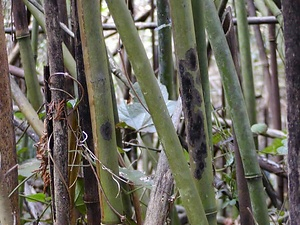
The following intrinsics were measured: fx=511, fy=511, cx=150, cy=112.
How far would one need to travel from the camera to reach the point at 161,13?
819 millimetres

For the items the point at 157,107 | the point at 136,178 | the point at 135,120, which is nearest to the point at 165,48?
the point at 135,120

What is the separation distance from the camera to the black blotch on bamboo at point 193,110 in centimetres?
53

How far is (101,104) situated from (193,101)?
0.10 metres

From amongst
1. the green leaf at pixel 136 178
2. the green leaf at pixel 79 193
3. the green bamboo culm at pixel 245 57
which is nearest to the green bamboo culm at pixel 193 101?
the green leaf at pixel 136 178

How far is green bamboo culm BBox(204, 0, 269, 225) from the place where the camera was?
0.63 m

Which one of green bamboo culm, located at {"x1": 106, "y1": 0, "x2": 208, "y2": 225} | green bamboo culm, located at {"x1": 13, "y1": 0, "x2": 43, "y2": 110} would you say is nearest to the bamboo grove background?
green bamboo culm, located at {"x1": 106, "y1": 0, "x2": 208, "y2": 225}

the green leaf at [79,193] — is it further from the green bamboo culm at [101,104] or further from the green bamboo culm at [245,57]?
the green bamboo culm at [245,57]

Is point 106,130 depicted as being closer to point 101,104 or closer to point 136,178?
point 101,104

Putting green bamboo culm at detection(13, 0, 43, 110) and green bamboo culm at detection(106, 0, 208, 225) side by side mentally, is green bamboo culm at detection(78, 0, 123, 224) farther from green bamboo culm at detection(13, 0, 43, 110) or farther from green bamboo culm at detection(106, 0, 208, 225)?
green bamboo culm at detection(13, 0, 43, 110)

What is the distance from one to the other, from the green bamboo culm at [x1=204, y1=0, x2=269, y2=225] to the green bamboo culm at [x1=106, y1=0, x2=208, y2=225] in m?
0.17

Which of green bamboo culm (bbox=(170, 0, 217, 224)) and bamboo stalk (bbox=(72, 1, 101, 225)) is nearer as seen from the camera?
green bamboo culm (bbox=(170, 0, 217, 224))

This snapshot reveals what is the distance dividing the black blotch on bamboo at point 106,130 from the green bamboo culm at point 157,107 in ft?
0.22

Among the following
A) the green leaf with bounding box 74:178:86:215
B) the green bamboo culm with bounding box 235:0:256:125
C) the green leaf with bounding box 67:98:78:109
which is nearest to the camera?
the green leaf with bounding box 67:98:78:109

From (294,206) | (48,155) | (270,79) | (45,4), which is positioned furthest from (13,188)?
(270,79)
